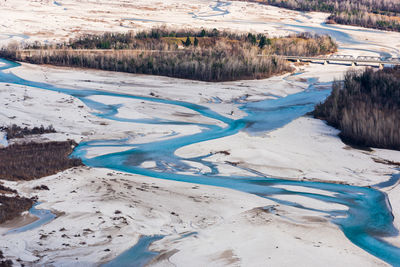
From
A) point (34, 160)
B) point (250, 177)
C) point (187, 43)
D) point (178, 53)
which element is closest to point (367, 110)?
point (250, 177)

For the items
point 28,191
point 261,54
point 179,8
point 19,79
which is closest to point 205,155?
point 28,191

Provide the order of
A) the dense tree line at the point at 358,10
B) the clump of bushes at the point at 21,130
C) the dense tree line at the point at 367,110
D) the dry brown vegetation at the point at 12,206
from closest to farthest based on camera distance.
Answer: the dry brown vegetation at the point at 12,206
the clump of bushes at the point at 21,130
the dense tree line at the point at 367,110
the dense tree line at the point at 358,10

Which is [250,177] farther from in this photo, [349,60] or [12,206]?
[349,60]

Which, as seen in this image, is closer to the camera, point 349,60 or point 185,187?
point 185,187

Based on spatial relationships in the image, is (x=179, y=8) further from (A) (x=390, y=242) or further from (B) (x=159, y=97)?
(A) (x=390, y=242)

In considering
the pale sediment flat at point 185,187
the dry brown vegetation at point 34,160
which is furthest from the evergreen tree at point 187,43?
the dry brown vegetation at point 34,160

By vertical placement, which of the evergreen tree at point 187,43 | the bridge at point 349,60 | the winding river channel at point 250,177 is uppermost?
the evergreen tree at point 187,43

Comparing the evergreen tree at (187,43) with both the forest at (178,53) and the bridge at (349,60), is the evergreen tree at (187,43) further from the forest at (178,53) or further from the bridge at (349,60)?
the bridge at (349,60)
